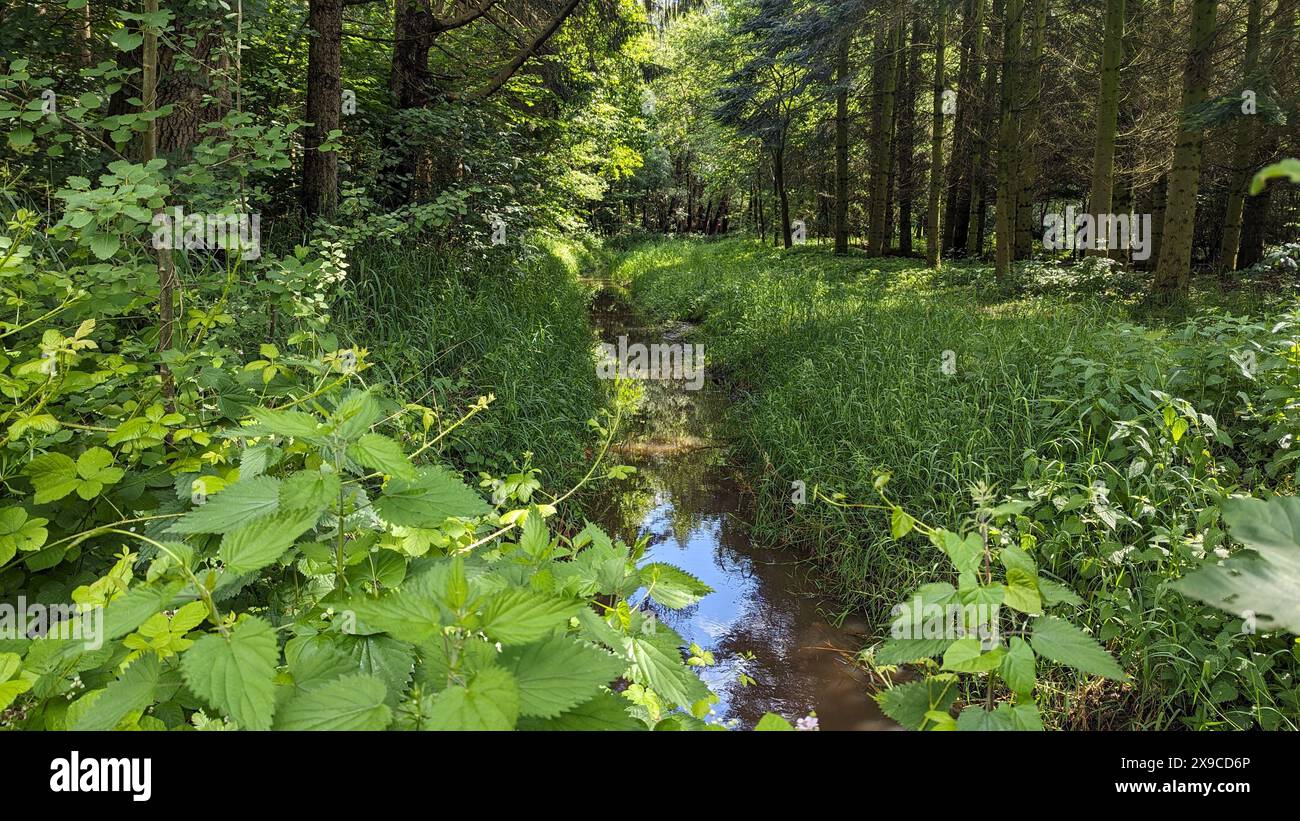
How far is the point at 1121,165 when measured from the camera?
1414 cm

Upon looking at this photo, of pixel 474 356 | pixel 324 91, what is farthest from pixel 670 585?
pixel 324 91

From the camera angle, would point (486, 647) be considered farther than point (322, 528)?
No

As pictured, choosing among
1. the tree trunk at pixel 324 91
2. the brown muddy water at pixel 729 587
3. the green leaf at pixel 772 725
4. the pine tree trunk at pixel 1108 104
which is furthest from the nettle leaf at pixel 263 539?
the pine tree trunk at pixel 1108 104

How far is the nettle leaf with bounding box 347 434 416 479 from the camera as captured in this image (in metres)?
1.33

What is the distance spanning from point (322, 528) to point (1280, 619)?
1.97 meters

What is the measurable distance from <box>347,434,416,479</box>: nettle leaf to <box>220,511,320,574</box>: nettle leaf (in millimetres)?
152

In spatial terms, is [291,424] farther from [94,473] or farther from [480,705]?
[94,473]

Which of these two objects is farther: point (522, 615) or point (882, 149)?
point (882, 149)

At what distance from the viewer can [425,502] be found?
1324 millimetres

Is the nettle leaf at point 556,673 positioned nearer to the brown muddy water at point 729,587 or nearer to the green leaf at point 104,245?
the green leaf at point 104,245

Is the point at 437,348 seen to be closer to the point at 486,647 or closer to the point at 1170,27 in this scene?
the point at 486,647

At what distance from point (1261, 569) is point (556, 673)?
0.89 metres

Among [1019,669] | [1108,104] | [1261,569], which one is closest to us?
[1261,569]
